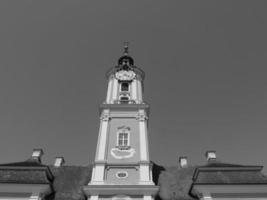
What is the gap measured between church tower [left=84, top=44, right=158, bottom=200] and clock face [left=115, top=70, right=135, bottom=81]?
1.83ft

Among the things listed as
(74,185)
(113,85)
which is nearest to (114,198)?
(74,185)

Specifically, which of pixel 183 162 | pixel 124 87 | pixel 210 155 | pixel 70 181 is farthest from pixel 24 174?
pixel 210 155

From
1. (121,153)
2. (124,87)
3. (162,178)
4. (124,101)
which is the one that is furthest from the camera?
(124,87)

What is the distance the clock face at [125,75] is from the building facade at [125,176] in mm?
3614

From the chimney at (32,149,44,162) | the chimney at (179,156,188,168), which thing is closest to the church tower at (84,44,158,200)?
the chimney at (179,156,188,168)

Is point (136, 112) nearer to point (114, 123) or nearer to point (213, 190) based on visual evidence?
point (114, 123)

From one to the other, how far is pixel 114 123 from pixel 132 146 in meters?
2.56

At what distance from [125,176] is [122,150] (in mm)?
2080

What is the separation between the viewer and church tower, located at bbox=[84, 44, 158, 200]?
17.7 m

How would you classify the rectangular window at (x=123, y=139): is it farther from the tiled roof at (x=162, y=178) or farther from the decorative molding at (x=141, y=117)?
the tiled roof at (x=162, y=178)

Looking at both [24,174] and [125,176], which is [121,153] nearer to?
[125,176]

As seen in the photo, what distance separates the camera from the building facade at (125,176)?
1767 cm

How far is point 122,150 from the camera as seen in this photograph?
2050 centimetres

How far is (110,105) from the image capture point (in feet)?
76.2
